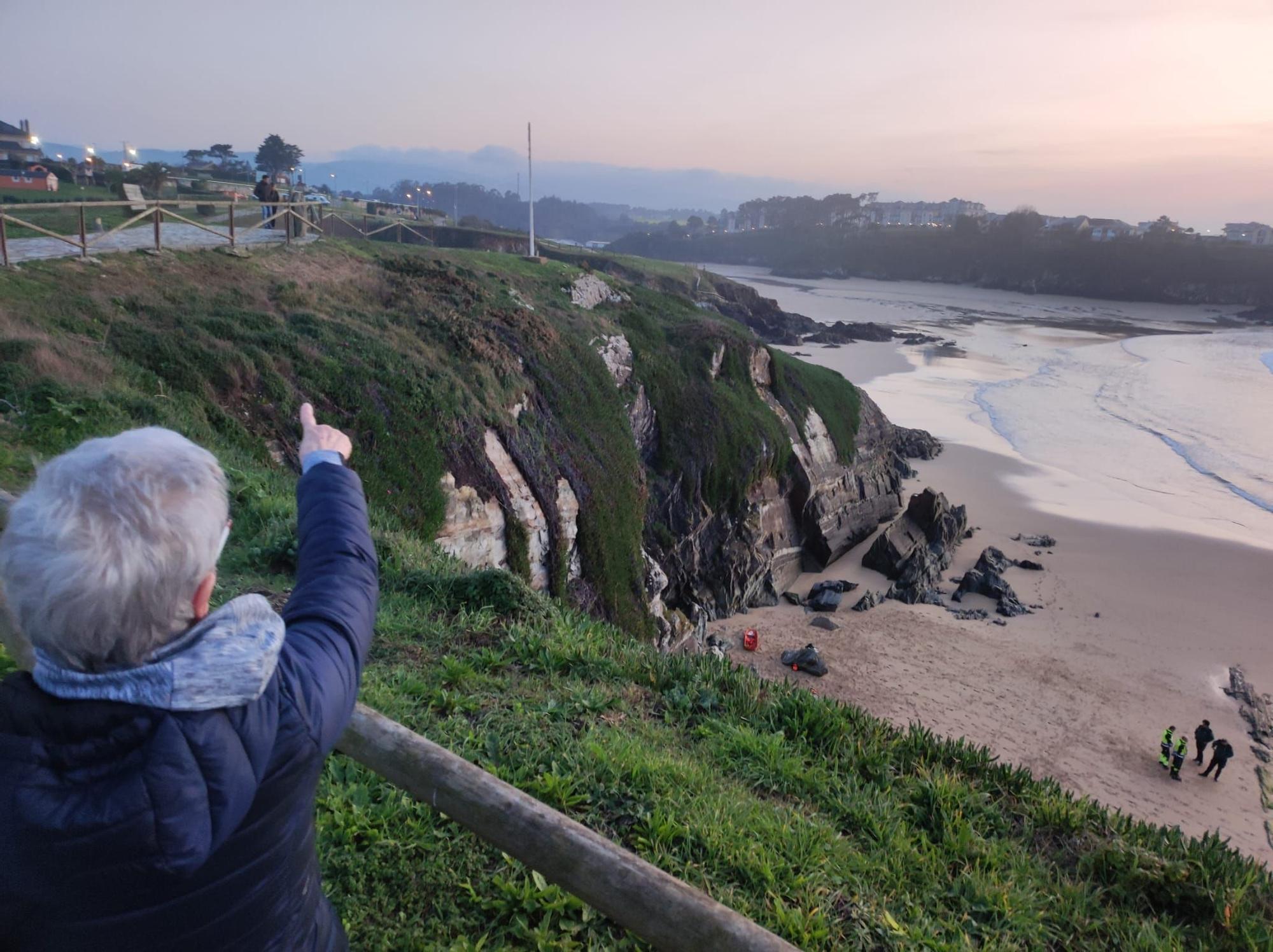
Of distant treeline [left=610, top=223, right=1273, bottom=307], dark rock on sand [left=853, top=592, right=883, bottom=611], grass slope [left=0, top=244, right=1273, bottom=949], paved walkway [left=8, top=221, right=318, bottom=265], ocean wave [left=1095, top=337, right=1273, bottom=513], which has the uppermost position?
distant treeline [left=610, top=223, right=1273, bottom=307]

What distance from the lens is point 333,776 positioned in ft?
14.6

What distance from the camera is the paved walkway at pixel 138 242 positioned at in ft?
51.5

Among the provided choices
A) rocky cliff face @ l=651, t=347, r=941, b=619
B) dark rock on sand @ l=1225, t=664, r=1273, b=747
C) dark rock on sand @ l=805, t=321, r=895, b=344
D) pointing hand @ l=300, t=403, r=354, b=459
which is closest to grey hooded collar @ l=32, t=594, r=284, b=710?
pointing hand @ l=300, t=403, r=354, b=459

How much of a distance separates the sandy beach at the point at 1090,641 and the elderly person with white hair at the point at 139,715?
1308 centimetres

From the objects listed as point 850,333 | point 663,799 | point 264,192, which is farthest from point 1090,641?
point 850,333

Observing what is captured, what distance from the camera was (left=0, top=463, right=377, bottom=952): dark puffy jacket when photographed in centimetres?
146

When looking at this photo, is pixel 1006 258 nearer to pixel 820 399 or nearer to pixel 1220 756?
pixel 820 399

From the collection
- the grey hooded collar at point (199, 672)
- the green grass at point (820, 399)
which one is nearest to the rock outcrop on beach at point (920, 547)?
the green grass at point (820, 399)

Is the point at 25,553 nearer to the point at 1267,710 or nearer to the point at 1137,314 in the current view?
the point at 1267,710

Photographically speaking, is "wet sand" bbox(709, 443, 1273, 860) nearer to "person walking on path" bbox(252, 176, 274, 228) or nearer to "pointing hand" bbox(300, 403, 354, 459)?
"pointing hand" bbox(300, 403, 354, 459)

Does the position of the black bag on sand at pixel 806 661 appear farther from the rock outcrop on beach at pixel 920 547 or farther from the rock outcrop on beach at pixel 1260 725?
the rock outcrop on beach at pixel 1260 725

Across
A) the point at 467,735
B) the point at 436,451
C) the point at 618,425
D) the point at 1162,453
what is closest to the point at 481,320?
the point at 618,425

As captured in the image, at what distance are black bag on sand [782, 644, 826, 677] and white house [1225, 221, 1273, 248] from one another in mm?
148187

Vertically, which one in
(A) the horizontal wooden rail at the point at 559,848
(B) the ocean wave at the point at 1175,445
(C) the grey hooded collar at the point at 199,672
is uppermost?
(C) the grey hooded collar at the point at 199,672
